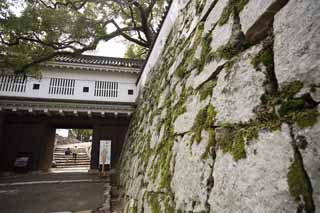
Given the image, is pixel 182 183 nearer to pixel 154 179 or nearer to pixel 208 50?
pixel 154 179

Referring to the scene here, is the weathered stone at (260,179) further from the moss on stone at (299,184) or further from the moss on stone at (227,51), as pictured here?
the moss on stone at (227,51)

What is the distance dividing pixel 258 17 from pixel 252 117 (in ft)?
1.94

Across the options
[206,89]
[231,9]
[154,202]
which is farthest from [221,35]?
[154,202]

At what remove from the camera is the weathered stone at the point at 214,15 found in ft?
5.05

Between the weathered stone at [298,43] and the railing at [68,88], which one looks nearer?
the weathered stone at [298,43]

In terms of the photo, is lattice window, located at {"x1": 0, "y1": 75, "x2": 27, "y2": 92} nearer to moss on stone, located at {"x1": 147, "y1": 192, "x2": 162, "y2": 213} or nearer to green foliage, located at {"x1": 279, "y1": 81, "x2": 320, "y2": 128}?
moss on stone, located at {"x1": 147, "y1": 192, "x2": 162, "y2": 213}

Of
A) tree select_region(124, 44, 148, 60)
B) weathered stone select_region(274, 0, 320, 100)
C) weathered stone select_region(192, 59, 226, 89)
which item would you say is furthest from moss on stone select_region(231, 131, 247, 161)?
tree select_region(124, 44, 148, 60)

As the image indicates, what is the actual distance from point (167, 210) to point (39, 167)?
356 inches

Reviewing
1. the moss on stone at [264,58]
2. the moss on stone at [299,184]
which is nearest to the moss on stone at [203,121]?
the moss on stone at [264,58]

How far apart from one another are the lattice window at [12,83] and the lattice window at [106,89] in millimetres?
3324

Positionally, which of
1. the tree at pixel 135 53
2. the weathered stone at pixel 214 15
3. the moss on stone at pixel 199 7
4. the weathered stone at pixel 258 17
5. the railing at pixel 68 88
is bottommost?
the weathered stone at pixel 258 17

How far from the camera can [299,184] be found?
64 cm

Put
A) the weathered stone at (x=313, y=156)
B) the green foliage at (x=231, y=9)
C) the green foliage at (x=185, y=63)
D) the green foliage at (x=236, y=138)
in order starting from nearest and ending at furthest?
the weathered stone at (x=313, y=156), the green foliage at (x=236, y=138), the green foliage at (x=231, y=9), the green foliage at (x=185, y=63)

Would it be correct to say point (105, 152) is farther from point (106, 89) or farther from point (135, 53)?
point (135, 53)
